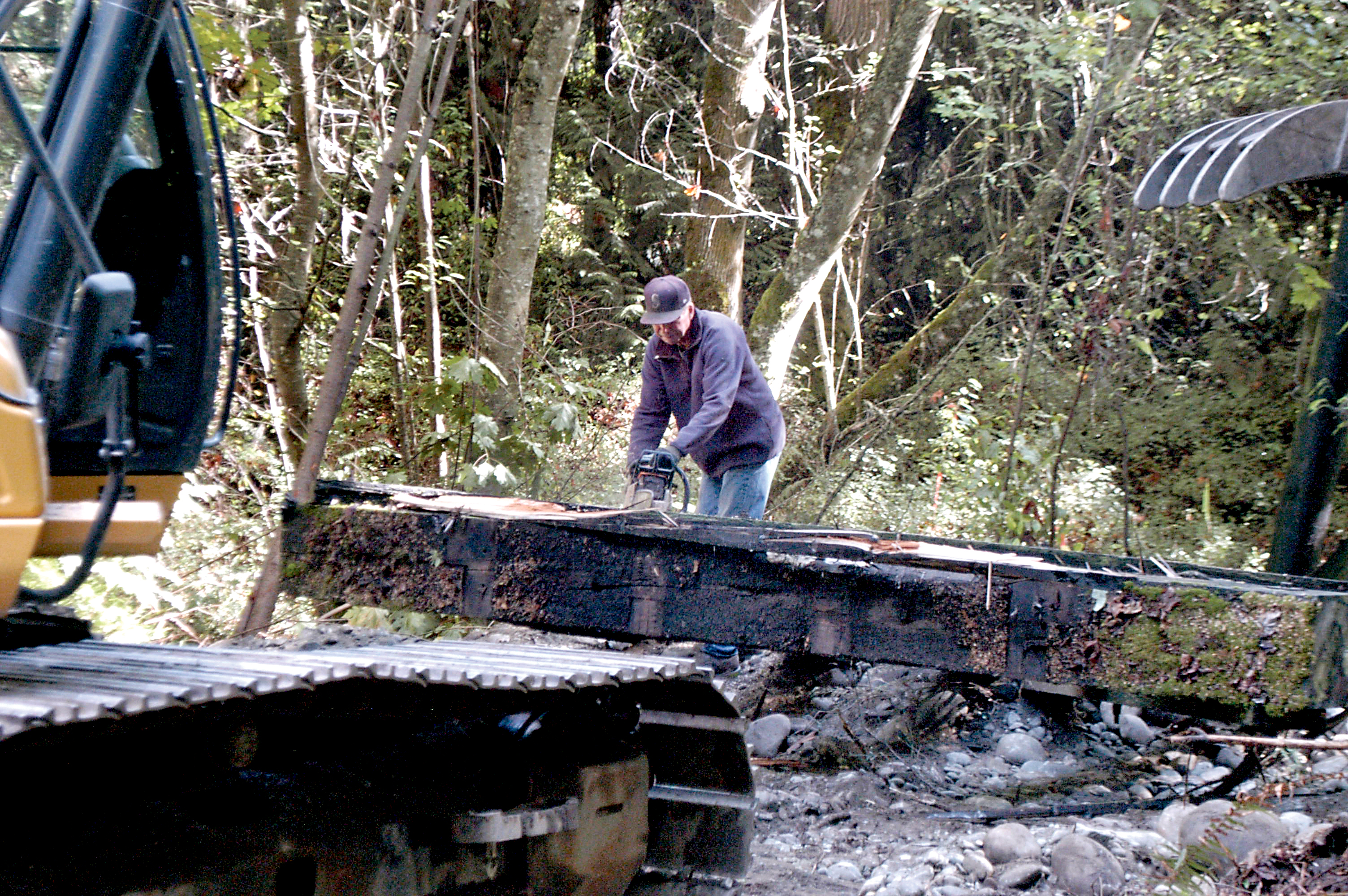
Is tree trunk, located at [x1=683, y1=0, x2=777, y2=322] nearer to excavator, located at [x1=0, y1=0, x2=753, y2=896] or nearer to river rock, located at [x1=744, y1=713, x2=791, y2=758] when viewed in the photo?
river rock, located at [x1=744, y1=713, x2=791, y2=758]

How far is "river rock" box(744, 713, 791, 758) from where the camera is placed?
504cm

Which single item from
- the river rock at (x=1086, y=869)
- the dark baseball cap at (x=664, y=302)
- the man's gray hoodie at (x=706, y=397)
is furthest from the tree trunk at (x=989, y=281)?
the river rock at (x=1086, y=869)

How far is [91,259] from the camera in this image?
2.12m

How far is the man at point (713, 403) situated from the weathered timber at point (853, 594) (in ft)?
4.14

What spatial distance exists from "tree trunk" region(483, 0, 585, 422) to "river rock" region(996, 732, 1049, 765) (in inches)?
171

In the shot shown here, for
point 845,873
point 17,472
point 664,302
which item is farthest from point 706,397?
point 17,472

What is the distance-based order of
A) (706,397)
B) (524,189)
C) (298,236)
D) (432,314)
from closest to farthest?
(706,397), (298,236), (524,189), (432,314)

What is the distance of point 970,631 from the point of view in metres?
3.87

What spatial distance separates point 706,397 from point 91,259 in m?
3.95

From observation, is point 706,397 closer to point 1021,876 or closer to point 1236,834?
point 1021,876

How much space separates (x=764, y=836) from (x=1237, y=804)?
1603mm

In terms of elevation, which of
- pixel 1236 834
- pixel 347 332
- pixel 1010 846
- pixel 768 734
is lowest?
pixel 768 734

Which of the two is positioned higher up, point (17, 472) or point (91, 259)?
point (91, 259)

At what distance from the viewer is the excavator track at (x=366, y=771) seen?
1.95 metres
